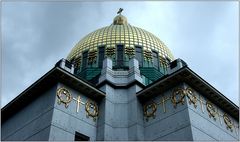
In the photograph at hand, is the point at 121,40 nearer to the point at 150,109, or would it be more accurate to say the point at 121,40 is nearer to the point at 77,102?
the point at 150,109


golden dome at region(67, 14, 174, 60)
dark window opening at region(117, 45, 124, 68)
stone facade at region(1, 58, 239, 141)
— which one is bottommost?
stone facade at region(1, 58, 239, 141)

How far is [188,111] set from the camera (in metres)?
16.8

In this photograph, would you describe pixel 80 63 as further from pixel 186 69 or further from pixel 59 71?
pixel 186 69

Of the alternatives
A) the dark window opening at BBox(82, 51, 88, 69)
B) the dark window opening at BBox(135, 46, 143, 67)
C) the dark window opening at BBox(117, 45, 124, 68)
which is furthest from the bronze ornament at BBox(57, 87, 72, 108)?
the dark window opening at BBox(135, 46, 143, 67)

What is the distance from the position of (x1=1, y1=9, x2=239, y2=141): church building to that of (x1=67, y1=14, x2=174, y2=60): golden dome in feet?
24.4

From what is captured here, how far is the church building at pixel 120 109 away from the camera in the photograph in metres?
16.9

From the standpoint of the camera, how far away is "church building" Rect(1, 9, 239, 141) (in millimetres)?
16891

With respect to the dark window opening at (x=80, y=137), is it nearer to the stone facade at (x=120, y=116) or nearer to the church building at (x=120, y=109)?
Answer: the church building at (x=120, y=109)

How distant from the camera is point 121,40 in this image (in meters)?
29.2

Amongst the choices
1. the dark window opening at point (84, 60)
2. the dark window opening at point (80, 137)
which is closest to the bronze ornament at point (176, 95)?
the dark window opening at point (80, 137)

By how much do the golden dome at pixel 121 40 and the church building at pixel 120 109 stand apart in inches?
292

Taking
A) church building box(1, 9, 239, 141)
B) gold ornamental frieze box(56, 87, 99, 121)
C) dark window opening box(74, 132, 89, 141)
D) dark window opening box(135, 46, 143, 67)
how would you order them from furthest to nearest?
dark window opening box(135, 46, 143, 67)
gold ornamental frieze box(56, 87, 99, 121)
dark window opening box(74, 132, 89, 141)
church building box(1, 9, 239, 141)

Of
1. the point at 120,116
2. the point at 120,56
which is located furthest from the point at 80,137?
the point at 120,56

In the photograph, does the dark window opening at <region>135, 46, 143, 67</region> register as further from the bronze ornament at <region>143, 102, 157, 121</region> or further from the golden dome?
the bronze ornament at <region>143, 102, 157, 121</region>
